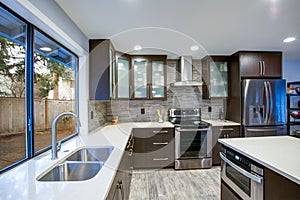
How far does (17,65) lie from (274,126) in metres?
3.95

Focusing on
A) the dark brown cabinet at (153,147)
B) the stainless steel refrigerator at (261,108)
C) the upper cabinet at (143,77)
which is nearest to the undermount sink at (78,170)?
the dark brown cabinet at (153,147)

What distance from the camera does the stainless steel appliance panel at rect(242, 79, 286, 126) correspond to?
3.31 meters

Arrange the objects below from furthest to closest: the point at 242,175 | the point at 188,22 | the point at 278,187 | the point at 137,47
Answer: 1. the point at 137,47
2. the point at 188,22
3. the point at 242,175
4. the point at 278,187

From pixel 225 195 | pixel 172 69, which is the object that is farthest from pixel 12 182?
pixel 172 69

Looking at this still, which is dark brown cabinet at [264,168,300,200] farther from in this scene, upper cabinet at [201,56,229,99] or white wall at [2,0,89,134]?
upper cabinet at [201,56,229,99]

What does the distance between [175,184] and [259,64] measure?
2683mm

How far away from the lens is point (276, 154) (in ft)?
4.90

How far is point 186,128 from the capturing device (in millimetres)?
3303

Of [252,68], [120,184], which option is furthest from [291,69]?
[120,184]

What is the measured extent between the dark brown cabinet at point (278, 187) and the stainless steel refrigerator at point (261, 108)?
7.21ft

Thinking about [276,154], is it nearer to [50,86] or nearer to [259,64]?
[50,86]

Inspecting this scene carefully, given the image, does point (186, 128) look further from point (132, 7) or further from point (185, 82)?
point (132, 7)

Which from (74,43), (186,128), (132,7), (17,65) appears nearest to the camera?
(17,65)

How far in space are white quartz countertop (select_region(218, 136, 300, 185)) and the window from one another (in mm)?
1855
